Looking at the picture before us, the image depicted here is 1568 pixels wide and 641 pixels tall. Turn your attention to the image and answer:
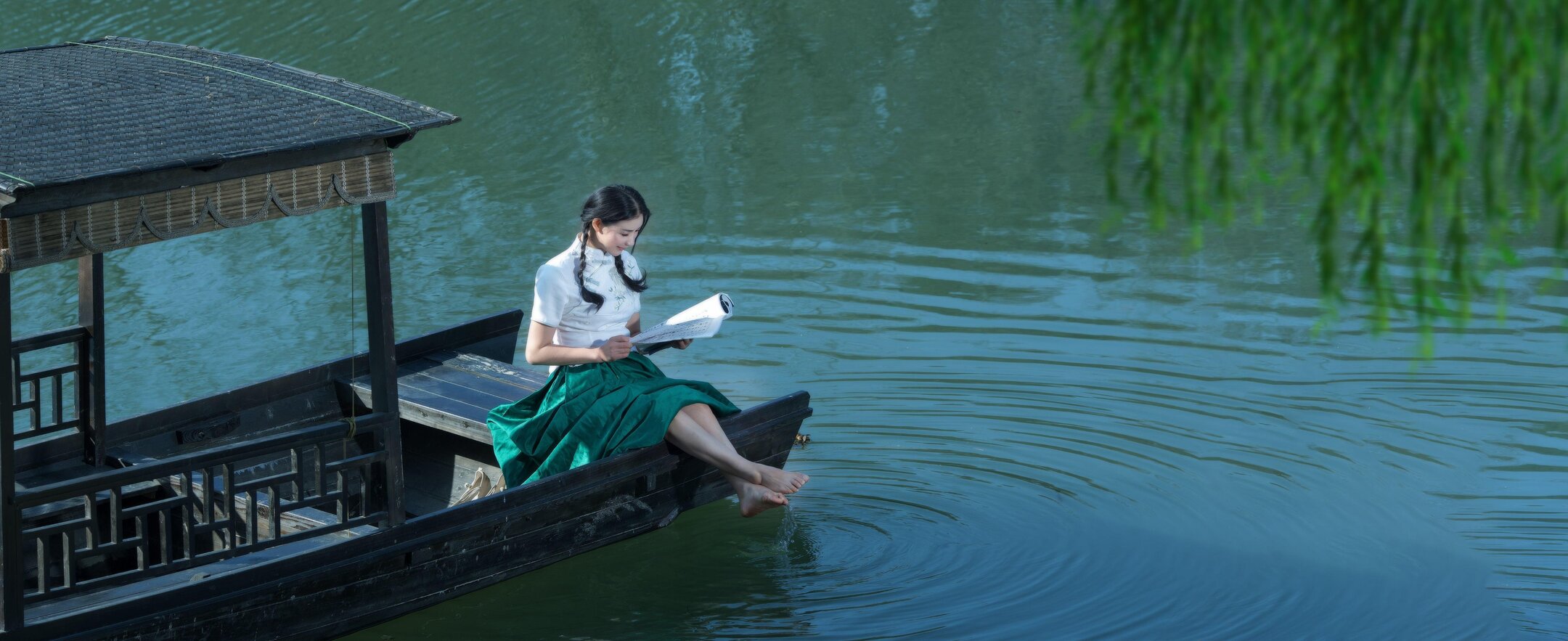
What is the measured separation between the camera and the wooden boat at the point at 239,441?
17.5 feet

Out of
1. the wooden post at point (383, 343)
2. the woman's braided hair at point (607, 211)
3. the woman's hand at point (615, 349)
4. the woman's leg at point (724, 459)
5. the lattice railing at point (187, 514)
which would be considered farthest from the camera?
the woman's leg at point (724, 459)

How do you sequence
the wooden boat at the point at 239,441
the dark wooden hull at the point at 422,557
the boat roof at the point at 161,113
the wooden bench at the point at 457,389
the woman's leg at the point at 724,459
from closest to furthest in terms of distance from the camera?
the boat roof at the point at 161,113, the wooden boat at the point at 239,441, the dark wooden hull at the point at 422,557, the woman's leg at the point at 724,459, the wooden bench at the point at 457,389

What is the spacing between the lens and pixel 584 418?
6.94 meters

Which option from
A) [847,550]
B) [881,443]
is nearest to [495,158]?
[881,443]

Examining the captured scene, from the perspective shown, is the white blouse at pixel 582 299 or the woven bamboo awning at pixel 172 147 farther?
the white blouse at pixel 582 299

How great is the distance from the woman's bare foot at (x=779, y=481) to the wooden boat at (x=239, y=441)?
220 millimetres

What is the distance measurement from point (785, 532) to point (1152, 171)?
14.5 feet

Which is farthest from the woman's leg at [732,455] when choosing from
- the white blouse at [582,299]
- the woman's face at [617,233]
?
the woman's face at [617,233]

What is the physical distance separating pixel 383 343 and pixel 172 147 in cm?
115

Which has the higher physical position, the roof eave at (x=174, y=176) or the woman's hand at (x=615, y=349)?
the roof eave at (x=174, y=176)

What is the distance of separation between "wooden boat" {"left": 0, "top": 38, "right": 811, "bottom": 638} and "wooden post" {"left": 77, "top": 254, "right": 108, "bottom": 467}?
0.5 inches

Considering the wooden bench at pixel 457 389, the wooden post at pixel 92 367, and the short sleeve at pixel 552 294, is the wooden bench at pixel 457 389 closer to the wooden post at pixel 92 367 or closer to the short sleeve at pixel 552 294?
the short sleeve at pixel 552 294

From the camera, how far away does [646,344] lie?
23.2ft

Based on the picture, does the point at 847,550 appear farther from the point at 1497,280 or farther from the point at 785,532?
the point at 1497,280
